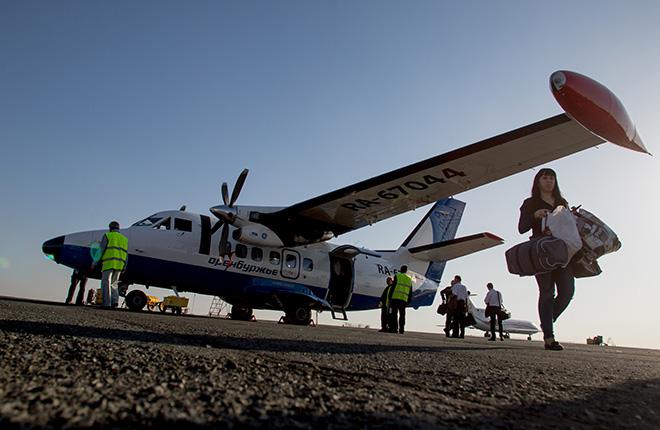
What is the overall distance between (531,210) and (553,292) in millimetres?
894

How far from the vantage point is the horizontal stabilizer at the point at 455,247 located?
43.2ft

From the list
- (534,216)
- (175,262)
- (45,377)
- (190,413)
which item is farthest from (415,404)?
(175,262)

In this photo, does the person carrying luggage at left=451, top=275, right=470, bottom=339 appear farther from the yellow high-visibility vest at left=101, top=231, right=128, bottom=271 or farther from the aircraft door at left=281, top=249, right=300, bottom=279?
the yellow high-visibility vest at left=101, top=231, right=128, bottom=271

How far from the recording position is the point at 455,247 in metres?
14.8

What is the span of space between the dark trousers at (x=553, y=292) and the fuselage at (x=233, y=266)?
788 centimetres

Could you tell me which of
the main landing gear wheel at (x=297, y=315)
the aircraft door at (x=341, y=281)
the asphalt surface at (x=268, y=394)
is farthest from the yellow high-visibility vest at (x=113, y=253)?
A: the asphalt surface at (x=268, y=394)

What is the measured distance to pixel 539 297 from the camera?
471cm

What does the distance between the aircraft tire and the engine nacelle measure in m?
2.56

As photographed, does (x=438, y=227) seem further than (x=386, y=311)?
Yes

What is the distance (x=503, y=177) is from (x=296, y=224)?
5.24m

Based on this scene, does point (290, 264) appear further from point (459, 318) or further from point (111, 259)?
point (111, 259)

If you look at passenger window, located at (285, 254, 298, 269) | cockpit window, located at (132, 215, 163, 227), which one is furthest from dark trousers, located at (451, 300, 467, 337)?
cockpit window, located at (132, 215, 163, 227)

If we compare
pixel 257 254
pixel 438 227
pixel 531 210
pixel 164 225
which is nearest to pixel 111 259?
pixel 164 225

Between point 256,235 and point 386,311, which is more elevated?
point 256,235
